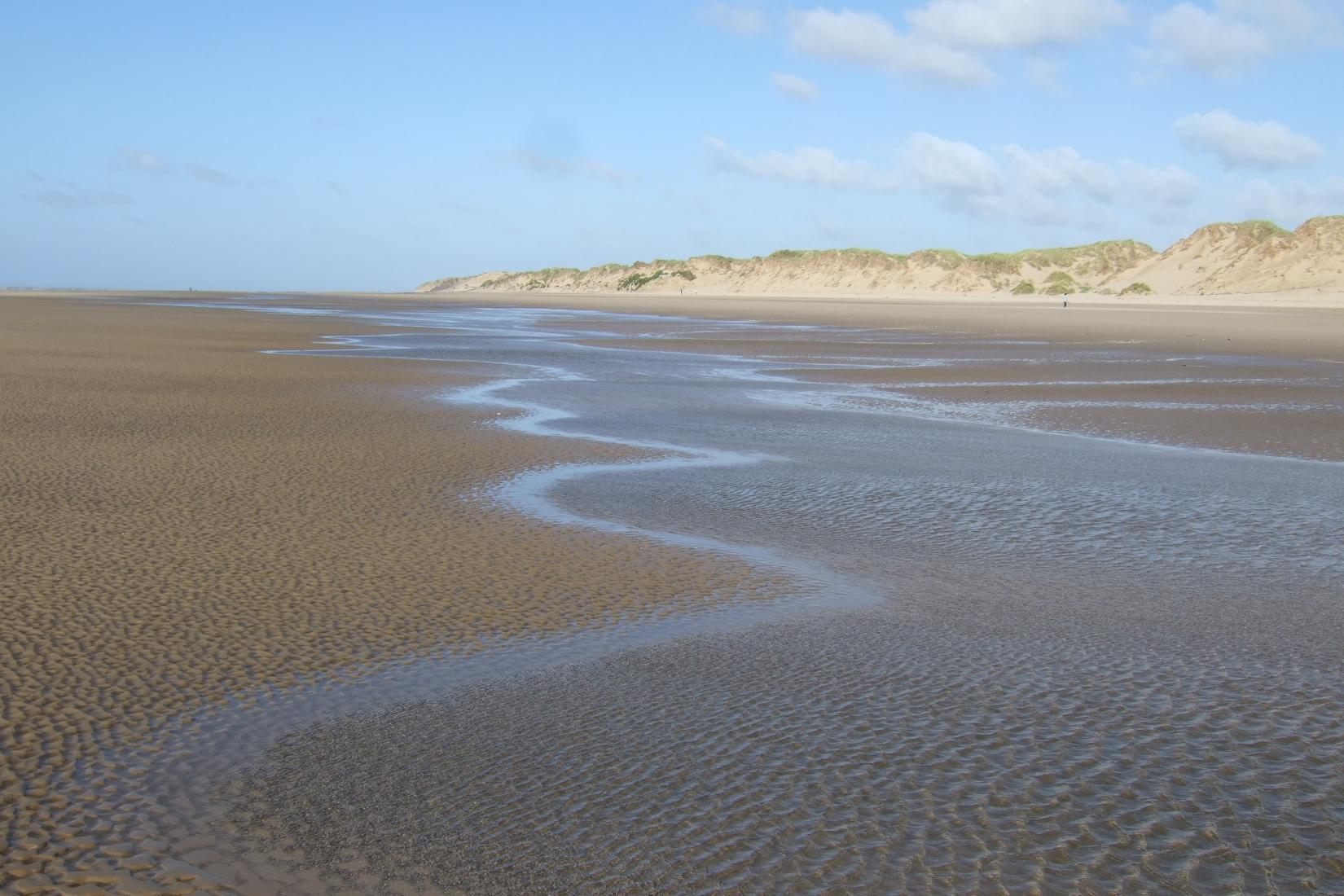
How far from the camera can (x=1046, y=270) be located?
99.4 metres

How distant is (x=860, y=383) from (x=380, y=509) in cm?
1309

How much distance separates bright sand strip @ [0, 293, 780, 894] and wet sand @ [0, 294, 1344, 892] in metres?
0.04

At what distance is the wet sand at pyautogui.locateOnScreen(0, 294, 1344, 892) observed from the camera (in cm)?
388

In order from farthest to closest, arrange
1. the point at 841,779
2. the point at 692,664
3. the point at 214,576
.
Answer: the point at 214,576 → the point at 692,664 → the point at 841,779

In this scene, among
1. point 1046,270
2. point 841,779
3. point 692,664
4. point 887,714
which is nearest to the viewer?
point 841,779

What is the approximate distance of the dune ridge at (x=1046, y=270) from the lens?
2813 inches

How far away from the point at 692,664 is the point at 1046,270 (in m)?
100

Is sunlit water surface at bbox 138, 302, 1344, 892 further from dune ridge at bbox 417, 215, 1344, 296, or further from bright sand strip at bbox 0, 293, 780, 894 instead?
dune ridge at bbox 417, 215, 1344, 296

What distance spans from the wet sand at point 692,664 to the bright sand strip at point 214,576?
4 cm

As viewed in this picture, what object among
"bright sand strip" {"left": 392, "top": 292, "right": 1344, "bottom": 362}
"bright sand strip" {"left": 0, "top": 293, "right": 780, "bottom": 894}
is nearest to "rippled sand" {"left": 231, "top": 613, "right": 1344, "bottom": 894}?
"bright sand strip" {"left": 0, "top": 293, "right": 780, "bottom": 894}

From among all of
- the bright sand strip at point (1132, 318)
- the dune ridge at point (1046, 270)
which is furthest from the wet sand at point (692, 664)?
the dune ridge at point (1046, 270)

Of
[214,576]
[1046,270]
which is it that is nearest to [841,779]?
[214,576]

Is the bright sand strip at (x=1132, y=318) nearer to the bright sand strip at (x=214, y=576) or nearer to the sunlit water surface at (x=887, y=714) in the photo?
the sunlit water surface at (x=887, y=714)

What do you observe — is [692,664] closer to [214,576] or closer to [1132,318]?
[214,576]
